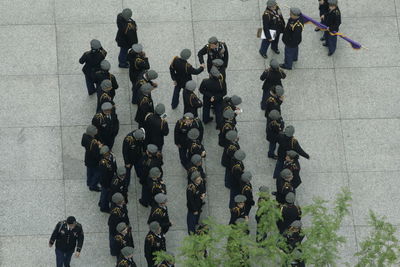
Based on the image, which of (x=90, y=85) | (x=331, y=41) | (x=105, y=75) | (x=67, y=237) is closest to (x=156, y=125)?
(x=105, y=75)

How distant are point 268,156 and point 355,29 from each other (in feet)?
12.8

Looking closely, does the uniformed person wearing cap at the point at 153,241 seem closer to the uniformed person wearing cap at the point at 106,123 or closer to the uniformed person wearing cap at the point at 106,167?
the uniformed person wearing cap at the point at 106,167

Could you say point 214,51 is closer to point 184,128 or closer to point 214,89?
point 214,89

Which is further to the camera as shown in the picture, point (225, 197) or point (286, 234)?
point (225, 197)

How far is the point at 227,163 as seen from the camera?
51.7ft

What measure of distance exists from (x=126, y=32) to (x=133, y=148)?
2779 mm

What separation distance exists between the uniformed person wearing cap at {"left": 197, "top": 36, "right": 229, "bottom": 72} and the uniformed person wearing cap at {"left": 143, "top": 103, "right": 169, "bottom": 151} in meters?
1.77

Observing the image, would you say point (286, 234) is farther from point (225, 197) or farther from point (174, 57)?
point (174, 57)

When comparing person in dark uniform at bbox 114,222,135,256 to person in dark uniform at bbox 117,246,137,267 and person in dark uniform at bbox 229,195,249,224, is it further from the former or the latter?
person in dark uniform at bbox 229,195,249,224

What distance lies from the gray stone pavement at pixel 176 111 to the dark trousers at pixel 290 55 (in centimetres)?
24

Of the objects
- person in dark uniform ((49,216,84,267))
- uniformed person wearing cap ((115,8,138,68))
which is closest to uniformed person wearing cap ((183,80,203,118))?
uniformed person wearing cap ((115,8,138,68))

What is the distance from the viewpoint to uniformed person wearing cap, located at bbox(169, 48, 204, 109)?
1661cm

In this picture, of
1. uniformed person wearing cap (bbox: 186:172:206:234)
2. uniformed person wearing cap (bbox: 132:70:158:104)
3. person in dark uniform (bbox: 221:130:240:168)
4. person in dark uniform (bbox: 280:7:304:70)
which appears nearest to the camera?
uniformed person wearing cap (bbox: 186:172:206:234)

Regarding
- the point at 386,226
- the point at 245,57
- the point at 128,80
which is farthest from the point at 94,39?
the point at 386,226
